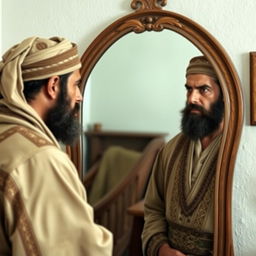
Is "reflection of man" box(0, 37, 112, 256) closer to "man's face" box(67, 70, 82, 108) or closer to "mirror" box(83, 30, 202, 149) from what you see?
"man's face" box(67, 70, 82, 108)

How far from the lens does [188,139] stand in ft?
4.76

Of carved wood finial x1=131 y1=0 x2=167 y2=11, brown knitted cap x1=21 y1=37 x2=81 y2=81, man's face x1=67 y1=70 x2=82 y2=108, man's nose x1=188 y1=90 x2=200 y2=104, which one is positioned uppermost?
carved wood finial x1=131 y1=0 x2=167 y2=11

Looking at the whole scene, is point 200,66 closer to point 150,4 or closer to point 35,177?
point 150,4

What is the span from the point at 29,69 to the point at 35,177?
29 cm

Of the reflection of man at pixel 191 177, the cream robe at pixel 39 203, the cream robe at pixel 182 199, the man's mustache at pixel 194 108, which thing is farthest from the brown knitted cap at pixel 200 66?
the cream robe at pixel 39 203

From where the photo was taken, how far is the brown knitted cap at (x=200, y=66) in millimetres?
1419

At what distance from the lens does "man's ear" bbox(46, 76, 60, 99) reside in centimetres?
122

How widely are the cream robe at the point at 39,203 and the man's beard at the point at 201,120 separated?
47cm

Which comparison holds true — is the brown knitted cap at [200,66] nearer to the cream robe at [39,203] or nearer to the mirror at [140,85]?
the mirror at [140,85]

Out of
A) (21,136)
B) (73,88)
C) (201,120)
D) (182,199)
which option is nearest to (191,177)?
(182,199)

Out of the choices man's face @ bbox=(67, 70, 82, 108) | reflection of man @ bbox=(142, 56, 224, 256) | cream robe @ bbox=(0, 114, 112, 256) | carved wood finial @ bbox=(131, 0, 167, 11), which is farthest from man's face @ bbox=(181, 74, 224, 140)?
cream robe @ bbox=(0, 114, 112, 256)

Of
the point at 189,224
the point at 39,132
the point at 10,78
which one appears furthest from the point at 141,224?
the point at 10,78

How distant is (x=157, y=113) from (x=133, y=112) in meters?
0.12

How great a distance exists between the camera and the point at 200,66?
4.70 feet
